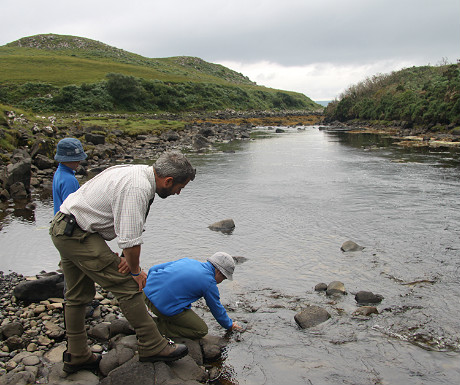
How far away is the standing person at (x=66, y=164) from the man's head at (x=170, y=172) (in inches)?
91.4

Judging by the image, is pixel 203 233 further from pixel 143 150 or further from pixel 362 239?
pixel 143 150

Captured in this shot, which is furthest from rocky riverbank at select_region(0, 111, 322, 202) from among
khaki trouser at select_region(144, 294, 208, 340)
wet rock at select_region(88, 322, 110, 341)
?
khaki trouser at select_region(144, 294, 208, 340)

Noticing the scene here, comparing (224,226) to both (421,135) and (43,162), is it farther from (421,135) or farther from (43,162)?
(421,135)

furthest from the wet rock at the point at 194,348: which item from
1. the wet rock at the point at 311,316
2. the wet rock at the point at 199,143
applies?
the wet rock at the point at 199,143

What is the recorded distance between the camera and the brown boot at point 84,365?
4.84 metres

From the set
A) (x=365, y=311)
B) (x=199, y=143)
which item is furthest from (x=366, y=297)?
(x=199, y=143)

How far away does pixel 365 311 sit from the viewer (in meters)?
7.15

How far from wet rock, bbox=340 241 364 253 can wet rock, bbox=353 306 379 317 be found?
3427mm

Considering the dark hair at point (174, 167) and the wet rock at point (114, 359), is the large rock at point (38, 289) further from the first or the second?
the dark hair at point (174, 167)

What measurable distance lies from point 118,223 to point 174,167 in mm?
812

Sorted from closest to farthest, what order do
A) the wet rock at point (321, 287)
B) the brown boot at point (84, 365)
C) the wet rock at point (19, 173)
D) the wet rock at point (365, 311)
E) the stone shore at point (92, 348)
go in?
the stone shore at point (92, 348)
the brown boot at point (84, 365)
the wet rock at point (365, 311)
the wet rock at point (321, 287)
the wet rock at point (19, 173)

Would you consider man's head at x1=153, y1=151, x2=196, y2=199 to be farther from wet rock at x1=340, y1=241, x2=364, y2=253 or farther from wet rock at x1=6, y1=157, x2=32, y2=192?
wet rock at x1=6, y1=157, x2=32, y2=192

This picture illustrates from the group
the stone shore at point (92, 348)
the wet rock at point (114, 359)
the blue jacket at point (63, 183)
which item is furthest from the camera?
the blue jacket at point (63, 183)

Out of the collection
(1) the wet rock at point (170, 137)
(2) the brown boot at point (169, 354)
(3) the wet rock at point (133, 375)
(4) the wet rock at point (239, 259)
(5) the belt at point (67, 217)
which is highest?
(5) the belt at point (67, 217)
